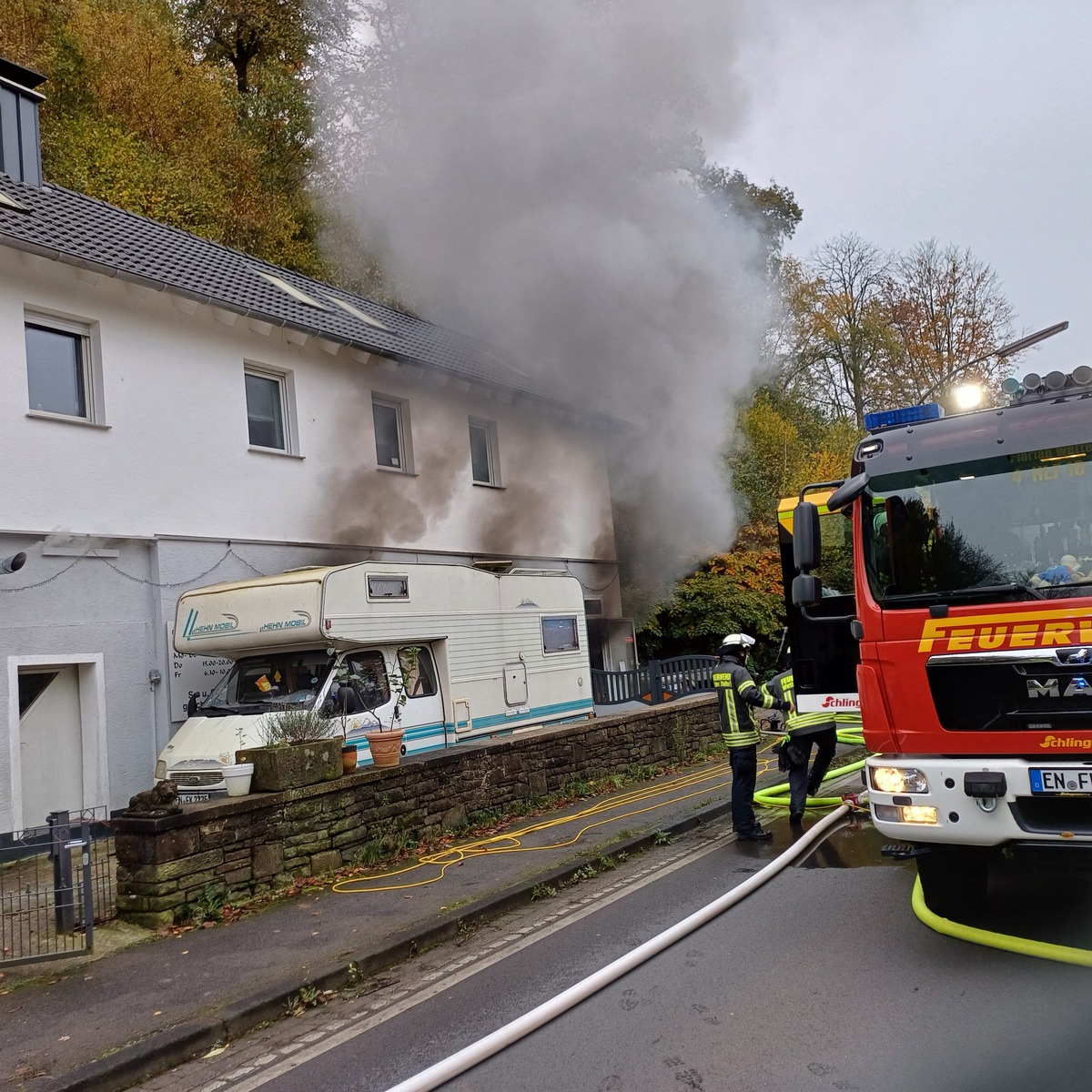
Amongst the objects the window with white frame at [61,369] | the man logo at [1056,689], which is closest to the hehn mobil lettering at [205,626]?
the window with white frame at [61,369]

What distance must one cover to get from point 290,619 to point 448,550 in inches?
249

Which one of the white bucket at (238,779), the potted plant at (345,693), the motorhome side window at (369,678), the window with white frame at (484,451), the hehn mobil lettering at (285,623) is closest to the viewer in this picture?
the white bucket at (238,779)

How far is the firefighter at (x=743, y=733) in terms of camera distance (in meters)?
8.80

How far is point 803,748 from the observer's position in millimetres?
9273

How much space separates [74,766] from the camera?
1070 cm

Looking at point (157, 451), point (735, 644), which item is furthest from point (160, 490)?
point (735, 644)

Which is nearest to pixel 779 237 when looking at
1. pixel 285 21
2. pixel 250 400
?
pixel 285 21

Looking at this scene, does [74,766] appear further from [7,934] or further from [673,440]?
[673,440]

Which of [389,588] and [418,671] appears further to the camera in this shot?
[418,671]

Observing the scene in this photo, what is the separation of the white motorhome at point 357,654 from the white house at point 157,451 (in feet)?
4.12

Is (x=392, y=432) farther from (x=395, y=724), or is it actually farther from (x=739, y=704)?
(x=739, y=704)

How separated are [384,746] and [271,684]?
4.90 feet

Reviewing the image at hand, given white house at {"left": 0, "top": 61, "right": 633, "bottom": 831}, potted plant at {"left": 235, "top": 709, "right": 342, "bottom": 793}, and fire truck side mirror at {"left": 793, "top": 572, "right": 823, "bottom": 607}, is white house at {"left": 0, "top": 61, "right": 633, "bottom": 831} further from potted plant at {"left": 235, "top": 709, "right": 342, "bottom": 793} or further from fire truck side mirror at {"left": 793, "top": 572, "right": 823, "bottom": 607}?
fire truck side mirror at {"left": 793, "top": 572, "right": 823, "bottom": 607}

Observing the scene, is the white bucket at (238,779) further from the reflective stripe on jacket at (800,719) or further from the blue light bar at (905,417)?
the blue light bar at (905,417)
